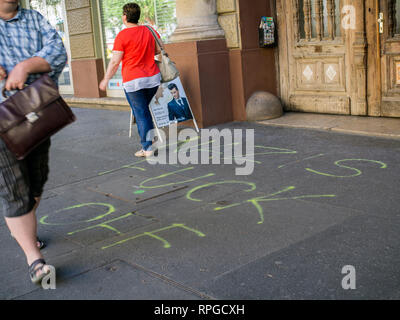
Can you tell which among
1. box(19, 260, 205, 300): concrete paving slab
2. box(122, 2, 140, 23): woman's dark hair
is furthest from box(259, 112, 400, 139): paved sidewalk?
box(19, 260, 205, 300): concrete paving slab

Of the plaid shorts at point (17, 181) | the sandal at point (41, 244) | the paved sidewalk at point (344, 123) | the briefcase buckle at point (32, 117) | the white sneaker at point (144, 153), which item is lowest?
the sandal at point (41, 244)

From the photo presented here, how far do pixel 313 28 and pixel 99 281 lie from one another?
5721mm

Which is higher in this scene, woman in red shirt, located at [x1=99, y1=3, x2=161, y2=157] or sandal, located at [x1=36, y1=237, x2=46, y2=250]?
woman in red shirt, located at [x1=99, y1=3, x2=161, y2=157]

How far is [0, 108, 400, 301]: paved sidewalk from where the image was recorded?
9.89 feet

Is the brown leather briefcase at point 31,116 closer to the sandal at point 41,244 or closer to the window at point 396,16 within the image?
the sandal at point 41,244

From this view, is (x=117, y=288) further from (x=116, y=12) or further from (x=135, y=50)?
(x=116, y=12)

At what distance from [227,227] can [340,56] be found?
4349mm

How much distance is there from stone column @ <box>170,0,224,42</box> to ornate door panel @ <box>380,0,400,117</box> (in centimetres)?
231

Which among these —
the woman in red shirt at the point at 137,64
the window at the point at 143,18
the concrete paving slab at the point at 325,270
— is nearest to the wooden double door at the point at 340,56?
the window at the point at 143,18

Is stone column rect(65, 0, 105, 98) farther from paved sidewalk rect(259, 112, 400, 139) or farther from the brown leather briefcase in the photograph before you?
the brown leather briefcase

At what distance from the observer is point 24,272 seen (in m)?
3.42

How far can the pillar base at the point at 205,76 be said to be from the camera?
25.4 ft

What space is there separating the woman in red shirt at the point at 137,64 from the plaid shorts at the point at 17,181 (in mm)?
3090

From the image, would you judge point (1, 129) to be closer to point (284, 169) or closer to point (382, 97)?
point (284, 169)
